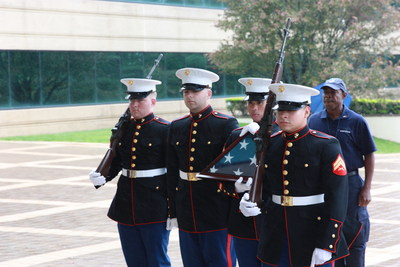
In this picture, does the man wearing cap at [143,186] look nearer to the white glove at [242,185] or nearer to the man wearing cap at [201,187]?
the man wearing cap at [201,187]

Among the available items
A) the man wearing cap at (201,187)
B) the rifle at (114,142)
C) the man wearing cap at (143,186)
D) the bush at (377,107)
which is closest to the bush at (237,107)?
the bush at (377,107)

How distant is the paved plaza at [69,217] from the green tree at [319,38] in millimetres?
5037

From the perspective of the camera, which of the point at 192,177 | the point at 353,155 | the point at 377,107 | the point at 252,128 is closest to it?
the point at 252,128

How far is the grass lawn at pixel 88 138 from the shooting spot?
69.2 ft

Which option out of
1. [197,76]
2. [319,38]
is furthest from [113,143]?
[319,38]

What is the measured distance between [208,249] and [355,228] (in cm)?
122

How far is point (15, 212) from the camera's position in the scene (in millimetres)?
11086

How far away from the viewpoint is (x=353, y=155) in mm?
6266

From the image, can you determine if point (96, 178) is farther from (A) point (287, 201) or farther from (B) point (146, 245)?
(A) point (287, 201)

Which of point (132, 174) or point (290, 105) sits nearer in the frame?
point (290, 105)

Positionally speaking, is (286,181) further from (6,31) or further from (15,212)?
(6,31)

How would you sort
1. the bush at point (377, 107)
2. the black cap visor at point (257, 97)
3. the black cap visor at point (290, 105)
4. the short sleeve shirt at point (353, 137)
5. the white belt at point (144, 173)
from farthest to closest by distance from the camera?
1. the bush at point (377, 107)
2. the white belt at point (144, 173)
3. the short sleeve shirt at point (353, 137)
4. the black cap visor at point (257, 97)
5. the black cap visor at point (290, 105)

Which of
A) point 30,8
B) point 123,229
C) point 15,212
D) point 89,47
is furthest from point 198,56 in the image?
point 123,229

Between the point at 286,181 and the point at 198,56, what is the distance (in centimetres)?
2669
